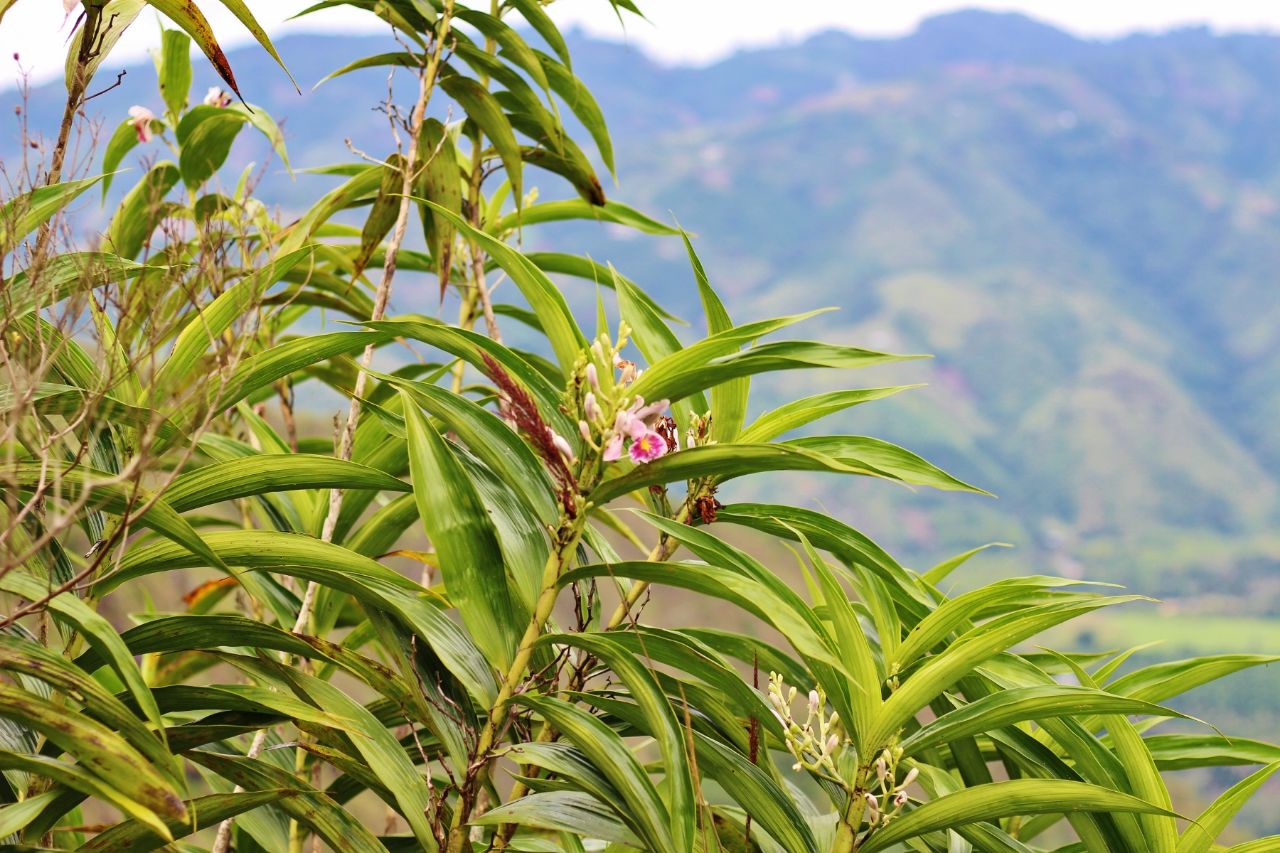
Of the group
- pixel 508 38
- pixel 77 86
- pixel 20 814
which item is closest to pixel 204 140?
pixel 508 38

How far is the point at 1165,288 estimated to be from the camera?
397 feet

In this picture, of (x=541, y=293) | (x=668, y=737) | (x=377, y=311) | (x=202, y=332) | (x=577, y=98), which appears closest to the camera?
(x=668, y=737)

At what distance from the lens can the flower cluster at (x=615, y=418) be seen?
877mm

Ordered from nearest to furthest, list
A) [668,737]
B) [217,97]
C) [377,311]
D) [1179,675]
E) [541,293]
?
[668,737] → [541,293] → [1179,675] → [377,311] → [217,97]

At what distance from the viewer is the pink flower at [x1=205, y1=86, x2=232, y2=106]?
1828mm

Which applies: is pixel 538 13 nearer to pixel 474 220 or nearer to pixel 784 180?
pixel 474 220

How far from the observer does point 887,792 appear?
3.29 feet

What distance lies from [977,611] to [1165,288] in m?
134

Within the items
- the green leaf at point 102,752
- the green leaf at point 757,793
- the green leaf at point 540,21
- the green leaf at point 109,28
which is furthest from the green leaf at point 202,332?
the green leaf at point 540,21

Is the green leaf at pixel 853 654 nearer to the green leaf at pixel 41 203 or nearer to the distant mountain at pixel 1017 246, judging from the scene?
the green leaf at pixel 41 203

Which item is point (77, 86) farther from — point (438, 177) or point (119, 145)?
point (119, 145)

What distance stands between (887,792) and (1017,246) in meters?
133

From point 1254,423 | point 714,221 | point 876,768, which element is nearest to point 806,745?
point 876,768

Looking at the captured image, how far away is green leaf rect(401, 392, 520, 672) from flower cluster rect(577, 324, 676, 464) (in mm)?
118
